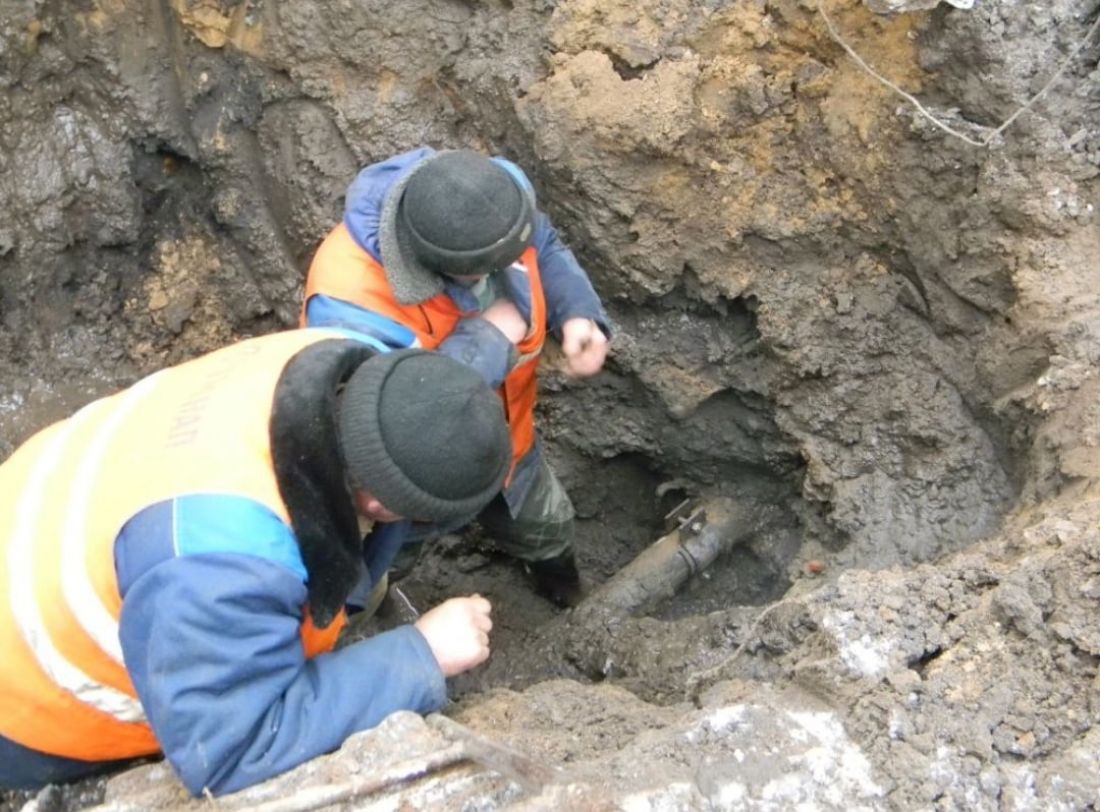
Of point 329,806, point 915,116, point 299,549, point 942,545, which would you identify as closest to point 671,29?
point 915,116

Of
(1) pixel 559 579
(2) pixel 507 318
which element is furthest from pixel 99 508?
(1) pixel 559 579

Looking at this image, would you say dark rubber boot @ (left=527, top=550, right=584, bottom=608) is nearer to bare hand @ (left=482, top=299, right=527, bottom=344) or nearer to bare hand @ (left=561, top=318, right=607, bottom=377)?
bare hand @ (left=561, top=318, right=607, bottom=377)

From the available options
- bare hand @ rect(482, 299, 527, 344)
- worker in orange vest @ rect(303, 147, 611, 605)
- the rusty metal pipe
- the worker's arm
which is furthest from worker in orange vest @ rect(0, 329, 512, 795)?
the rusty metal pipe

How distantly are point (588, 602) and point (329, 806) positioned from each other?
1.53 metres

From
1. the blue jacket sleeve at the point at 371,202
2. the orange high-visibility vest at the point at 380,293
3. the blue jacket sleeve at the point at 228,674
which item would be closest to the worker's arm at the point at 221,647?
the blue jacket sleeve at the point at 228,674

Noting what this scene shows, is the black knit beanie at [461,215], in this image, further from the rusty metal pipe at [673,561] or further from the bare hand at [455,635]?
the rusty metal pipe at [673,561]

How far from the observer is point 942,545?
94.8 inches

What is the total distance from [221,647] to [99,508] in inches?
11.0

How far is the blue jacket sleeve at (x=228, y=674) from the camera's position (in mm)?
1366

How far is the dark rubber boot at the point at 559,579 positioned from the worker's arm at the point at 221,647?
1.45 m

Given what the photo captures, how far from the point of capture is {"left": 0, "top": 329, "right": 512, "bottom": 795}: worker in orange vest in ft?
4.58

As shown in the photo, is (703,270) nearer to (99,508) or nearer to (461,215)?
(461,215)

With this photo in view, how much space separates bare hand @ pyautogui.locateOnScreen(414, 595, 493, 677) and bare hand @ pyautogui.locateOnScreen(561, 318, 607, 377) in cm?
80

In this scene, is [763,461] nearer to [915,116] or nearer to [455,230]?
[915,116]
